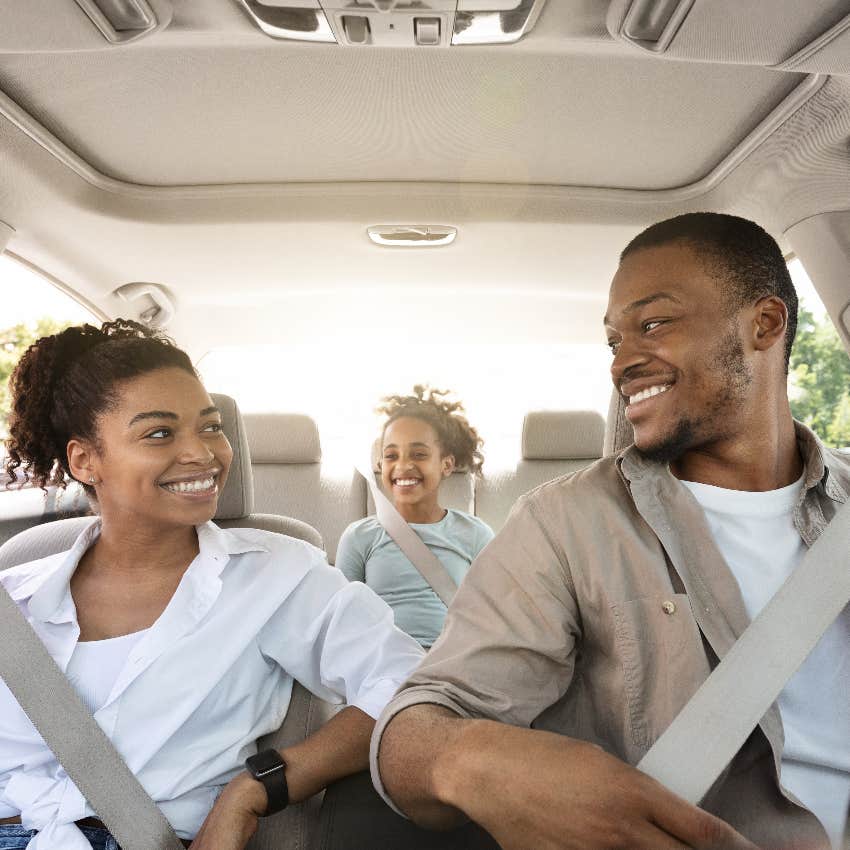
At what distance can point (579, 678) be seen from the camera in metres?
1.36

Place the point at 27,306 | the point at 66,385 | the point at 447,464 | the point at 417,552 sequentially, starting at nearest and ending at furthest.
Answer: the point at 66,385 → the point at 27,306 → the point at 417,552 → the point at 447,464

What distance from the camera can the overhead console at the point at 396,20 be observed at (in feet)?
4.44

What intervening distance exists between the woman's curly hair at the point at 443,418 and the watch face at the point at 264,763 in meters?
1.99

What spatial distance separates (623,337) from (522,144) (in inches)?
Answer: 28.0

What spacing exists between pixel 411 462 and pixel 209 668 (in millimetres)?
1738

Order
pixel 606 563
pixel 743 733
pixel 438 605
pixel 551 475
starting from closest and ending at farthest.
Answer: pixel 743 733
pixel 606 563
pixel 438 605
pixel 551 475

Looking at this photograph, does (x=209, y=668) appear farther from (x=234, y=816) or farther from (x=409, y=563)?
(x=409, y=563)

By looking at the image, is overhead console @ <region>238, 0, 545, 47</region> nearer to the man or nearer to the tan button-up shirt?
the man

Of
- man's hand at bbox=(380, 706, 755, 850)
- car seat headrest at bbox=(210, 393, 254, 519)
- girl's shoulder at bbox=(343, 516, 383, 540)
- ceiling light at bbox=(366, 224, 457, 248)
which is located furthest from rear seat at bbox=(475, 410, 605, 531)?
man's hand at bbox=(380, 706, 755, 850)

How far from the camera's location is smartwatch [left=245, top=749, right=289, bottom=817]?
1337 millimetres

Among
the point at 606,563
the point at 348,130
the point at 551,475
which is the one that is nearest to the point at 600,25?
the point at 348,130

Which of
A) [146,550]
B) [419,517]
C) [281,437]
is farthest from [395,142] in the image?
[281,437]

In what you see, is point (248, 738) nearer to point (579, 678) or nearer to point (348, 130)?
point (579, 678)

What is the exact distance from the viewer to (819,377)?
2238 millimetres
